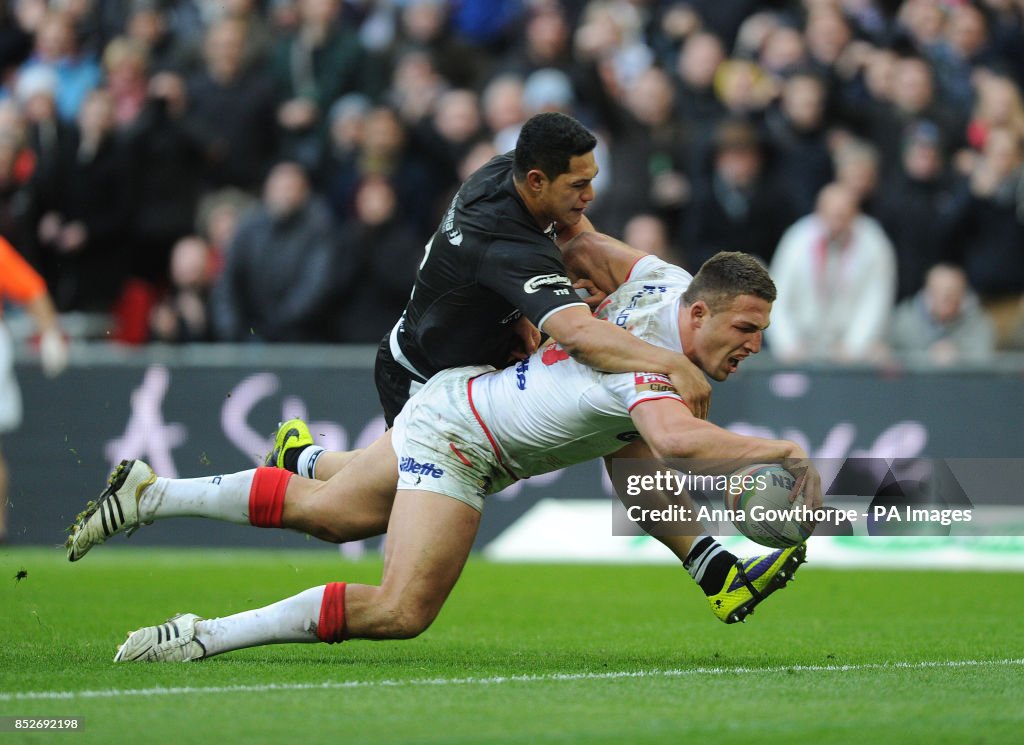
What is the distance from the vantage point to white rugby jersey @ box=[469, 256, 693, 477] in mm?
6863

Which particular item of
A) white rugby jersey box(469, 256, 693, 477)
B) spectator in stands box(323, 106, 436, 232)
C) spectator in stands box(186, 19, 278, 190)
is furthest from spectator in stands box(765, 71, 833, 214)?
white rugby jersey box(469, 256, 693, 477)

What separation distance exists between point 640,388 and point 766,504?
0.65 m

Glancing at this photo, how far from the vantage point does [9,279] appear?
43.3 feet

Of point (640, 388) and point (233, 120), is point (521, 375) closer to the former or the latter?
point (640, 388)

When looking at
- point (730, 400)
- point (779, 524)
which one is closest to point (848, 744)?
point (779, 524)

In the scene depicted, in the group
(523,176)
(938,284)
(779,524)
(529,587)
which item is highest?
(523,176)

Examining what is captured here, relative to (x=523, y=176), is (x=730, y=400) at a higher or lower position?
lower

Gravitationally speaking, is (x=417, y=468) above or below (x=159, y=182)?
above

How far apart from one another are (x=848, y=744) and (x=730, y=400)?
318 inches

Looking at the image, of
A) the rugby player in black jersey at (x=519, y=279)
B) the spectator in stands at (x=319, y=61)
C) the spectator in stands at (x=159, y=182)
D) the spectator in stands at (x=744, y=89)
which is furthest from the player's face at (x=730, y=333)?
the spectator in stands at (x=319, y=61)

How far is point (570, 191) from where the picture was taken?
7066 mm

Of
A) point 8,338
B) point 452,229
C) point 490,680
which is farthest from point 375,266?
point 490,680

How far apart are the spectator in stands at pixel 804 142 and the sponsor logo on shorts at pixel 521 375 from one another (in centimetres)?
755

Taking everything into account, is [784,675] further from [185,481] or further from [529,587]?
[529,587]
